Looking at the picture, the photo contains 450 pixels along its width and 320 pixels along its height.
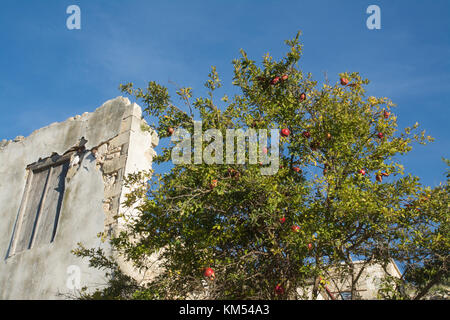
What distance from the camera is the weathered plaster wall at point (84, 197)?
790 centimetres

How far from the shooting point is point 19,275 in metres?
8.71

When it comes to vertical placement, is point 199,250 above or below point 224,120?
below

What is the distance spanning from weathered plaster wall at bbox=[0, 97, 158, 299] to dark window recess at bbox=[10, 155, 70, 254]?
20 centimetres

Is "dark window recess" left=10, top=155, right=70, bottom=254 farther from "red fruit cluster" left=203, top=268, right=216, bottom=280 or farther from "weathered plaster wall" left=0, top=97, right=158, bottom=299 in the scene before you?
"red fruit cluster" left=203, top=268, right=216, bottom=280

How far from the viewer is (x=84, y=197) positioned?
27.9 feet

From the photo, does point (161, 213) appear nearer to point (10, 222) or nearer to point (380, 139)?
point (380, 139)

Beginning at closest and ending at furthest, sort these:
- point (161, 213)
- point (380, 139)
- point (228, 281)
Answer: point (228, 281) → point (161, 213) → point (380, 139)

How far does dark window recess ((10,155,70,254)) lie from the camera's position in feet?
29.5

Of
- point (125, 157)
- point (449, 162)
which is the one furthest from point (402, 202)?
point (125, 157)

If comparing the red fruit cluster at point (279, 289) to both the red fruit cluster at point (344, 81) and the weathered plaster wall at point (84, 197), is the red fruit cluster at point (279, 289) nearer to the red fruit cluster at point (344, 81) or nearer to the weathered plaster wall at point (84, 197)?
the red fruit cluster at point (344, 81)

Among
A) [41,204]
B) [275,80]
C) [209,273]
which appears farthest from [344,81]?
[41,204]

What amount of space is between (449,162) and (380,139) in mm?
1080

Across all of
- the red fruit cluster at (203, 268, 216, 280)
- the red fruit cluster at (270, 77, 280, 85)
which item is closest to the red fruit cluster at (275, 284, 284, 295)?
the red fruit cluster at (203, 268, 216, 280)

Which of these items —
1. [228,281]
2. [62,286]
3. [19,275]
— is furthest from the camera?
[19,275]
